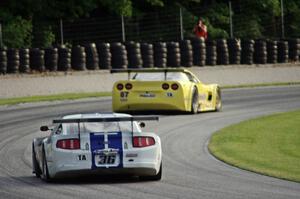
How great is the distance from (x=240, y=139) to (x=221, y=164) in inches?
158

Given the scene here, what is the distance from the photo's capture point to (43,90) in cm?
3166

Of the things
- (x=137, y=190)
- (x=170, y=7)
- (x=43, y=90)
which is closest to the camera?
(x=137, y=190)

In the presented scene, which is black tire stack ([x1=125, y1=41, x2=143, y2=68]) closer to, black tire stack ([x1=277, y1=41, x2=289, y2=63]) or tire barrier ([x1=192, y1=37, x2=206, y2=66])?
tire barrier ([x1=192, y1=37, x2=206, y2=66])

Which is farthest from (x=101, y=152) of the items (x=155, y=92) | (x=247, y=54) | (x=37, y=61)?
(x=247, y=54)

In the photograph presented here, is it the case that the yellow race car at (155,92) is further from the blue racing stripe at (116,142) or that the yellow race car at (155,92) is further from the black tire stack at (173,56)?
the blue racing stripe at (116,142)

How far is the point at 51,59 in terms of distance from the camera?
32.7m

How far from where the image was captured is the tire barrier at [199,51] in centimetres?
3622

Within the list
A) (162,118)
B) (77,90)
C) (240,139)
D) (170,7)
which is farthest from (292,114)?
(170,7)

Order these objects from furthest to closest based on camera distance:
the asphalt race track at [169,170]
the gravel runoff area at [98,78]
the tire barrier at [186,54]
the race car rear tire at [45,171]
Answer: the tire barrier at [186,54], the gravel runoff area at [98,78], the race car rear tire at [45,171], the asphalt race track at [169,170]

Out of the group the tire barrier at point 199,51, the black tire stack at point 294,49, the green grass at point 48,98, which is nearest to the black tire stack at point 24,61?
the green grass at point 48,98

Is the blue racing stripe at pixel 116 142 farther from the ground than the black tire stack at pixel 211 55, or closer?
closer

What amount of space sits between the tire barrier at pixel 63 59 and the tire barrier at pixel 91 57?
0.73 meters

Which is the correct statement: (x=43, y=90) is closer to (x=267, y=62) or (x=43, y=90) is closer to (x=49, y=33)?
(x=49, y=33)

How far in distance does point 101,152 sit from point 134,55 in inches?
820
